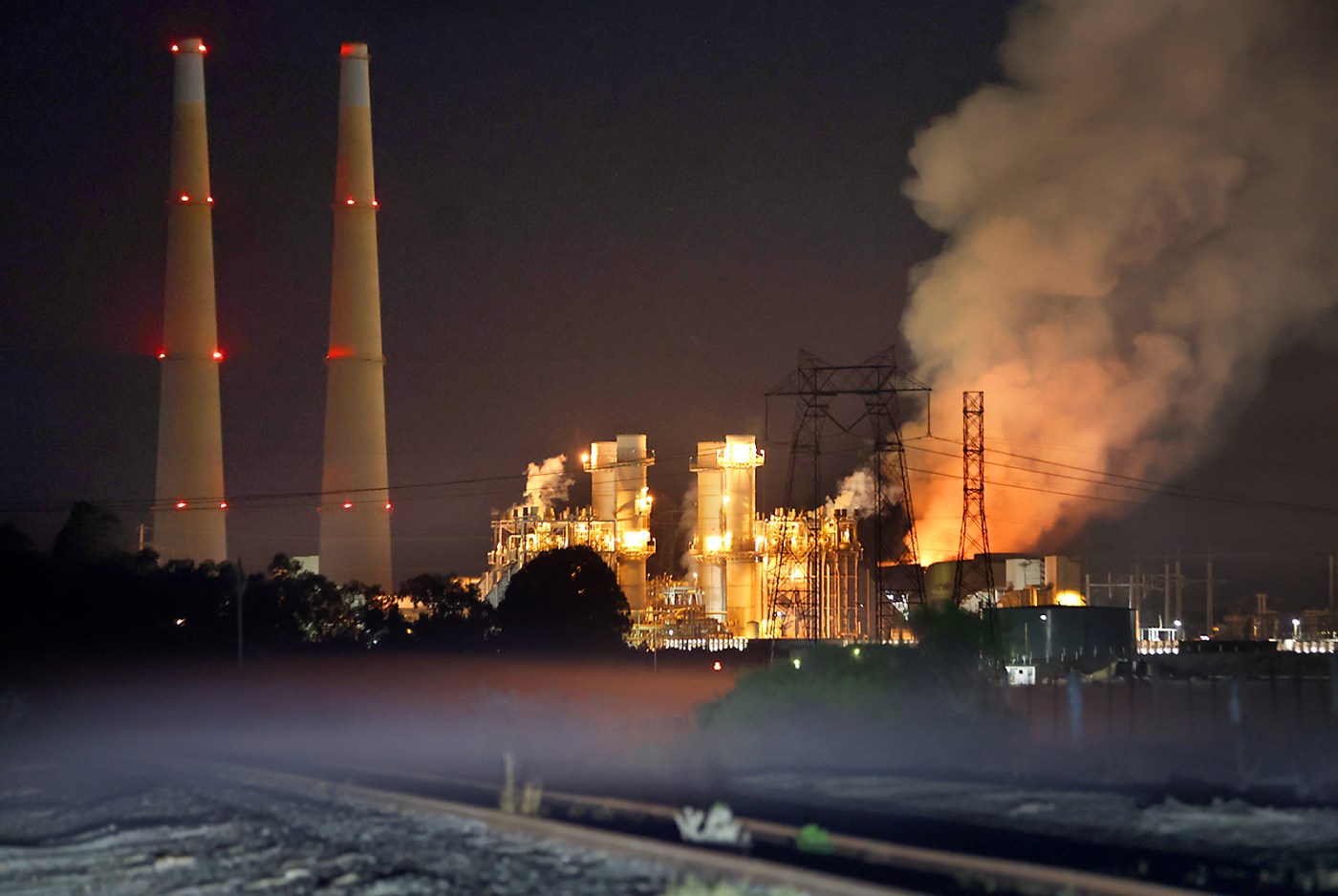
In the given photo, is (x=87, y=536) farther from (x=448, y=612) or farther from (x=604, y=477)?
(x=604, y=477)

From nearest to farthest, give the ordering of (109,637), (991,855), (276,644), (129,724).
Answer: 1. (991,855)
2. (129,724)
3. (109,637)
4. (276,644)

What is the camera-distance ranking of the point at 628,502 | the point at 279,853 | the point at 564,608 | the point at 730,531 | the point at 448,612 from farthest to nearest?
1. the point at 628,502
2. the point at 730,531
3. the point at 448,612
4. the point at 564,608
5. the point at 279,853

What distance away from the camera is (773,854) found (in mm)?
10836

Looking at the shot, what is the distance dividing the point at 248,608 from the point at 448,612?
1383 cm

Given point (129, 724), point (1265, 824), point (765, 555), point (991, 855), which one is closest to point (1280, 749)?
point (1265, 824)

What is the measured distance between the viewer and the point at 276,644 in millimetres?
52656

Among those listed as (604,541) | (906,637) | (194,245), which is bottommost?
(906,637)

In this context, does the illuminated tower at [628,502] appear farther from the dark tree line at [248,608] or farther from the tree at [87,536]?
the tree at [87,536]

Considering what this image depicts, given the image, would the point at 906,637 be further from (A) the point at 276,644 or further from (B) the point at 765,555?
(A) the point at 276,644

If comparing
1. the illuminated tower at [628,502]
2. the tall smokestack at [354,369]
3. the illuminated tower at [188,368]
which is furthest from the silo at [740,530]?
the illuminated tower at [188,368]

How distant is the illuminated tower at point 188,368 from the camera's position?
221 ft

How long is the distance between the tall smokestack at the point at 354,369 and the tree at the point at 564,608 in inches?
429

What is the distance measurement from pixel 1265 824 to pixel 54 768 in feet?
51.1

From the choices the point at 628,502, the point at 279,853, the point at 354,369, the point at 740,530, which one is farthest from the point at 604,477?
the point at 279,853
